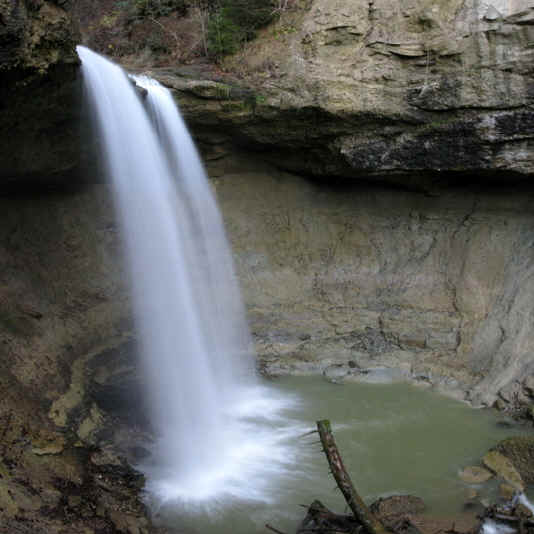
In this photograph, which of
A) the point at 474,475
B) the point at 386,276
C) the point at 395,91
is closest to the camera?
the point at 474,475

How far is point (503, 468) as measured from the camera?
7.05 m

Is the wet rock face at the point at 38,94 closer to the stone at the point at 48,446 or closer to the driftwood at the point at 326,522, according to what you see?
the stone at the point at 48,446

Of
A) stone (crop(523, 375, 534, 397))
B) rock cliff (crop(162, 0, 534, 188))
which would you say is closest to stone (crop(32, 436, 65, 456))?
rock cliff (crop(162, 0, 534, 188))

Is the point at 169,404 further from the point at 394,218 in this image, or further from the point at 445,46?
the point at 445,46

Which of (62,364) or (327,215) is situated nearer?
(62,364)

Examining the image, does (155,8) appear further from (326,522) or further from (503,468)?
(503,468)

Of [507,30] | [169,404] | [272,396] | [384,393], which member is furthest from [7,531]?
[507,30]

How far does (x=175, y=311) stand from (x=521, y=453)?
17.2ft

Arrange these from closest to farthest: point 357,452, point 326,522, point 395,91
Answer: point 326,522 → point 357,452 → point 395,91

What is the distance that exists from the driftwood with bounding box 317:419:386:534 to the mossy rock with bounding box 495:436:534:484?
2.63 m

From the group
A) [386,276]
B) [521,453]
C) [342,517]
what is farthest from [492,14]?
[342,517]

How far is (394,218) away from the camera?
1122 centimetres

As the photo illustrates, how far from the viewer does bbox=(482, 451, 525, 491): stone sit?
22.4 ft

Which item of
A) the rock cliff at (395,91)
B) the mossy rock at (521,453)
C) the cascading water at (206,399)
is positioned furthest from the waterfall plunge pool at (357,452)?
the rock cliff at (395,91)
